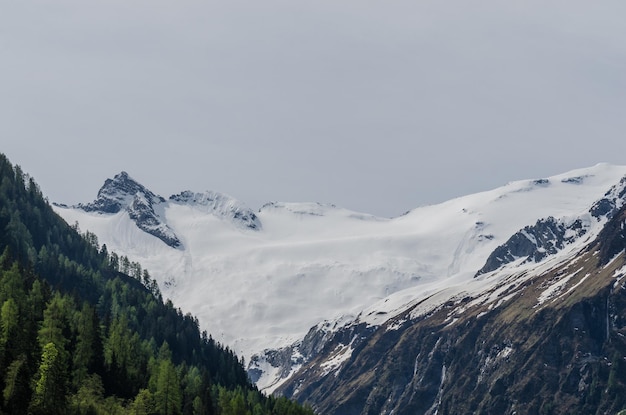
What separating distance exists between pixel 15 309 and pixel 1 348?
42.0 feet

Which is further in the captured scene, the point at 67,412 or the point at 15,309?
the point at 15,309

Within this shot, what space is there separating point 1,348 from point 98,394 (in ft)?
67.2

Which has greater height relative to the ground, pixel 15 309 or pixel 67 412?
pixel 15 309

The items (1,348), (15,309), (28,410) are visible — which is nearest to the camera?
(28,410)

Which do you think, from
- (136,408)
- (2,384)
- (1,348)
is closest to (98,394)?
(136,408)

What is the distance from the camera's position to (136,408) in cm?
19250

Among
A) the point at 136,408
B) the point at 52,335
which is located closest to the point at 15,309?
the point at 52,335

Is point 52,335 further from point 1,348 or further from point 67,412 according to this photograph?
point 67,412

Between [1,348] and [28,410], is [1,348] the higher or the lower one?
the higher one

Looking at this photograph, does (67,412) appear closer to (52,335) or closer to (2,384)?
(2,384)

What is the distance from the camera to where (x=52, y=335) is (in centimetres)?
19612

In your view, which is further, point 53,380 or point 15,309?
point 15,309

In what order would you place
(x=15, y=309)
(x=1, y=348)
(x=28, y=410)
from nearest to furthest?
(x=28, y=410), (x=1, y=348), (x=15, y=309)

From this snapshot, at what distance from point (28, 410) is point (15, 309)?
35.5m
